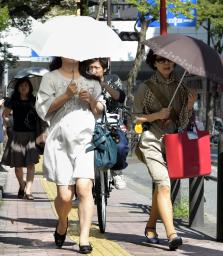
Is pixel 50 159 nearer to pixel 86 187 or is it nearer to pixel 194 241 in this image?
pixel 86 187

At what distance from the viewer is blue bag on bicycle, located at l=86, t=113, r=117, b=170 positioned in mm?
6340

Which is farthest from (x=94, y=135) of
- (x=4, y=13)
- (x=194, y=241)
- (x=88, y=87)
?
(x=4, y=13)

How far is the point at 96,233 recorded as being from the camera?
25.0 ft

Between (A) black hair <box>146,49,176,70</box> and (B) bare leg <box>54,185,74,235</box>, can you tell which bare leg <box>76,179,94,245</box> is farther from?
(A) black hair <box>146,49,176,70</box>

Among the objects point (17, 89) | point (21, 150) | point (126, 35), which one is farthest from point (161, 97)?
point (126, 35)

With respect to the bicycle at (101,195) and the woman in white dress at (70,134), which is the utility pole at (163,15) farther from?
the woman in white dress at (70,134)

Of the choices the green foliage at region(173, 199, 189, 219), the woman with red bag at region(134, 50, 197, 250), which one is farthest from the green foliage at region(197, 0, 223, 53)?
the woman with red bag at region(134, 50, 197, 250)

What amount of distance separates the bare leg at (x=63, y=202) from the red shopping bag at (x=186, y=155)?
91cm

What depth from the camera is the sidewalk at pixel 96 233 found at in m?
6.52

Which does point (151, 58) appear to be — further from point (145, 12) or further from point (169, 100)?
point (145, 12)

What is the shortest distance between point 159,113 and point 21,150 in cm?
452

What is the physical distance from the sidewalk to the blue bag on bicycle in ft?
2.46

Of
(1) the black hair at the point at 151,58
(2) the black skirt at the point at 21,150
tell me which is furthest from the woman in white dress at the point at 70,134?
(2) the black skirt at the point at 21,150

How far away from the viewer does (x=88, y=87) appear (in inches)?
247
